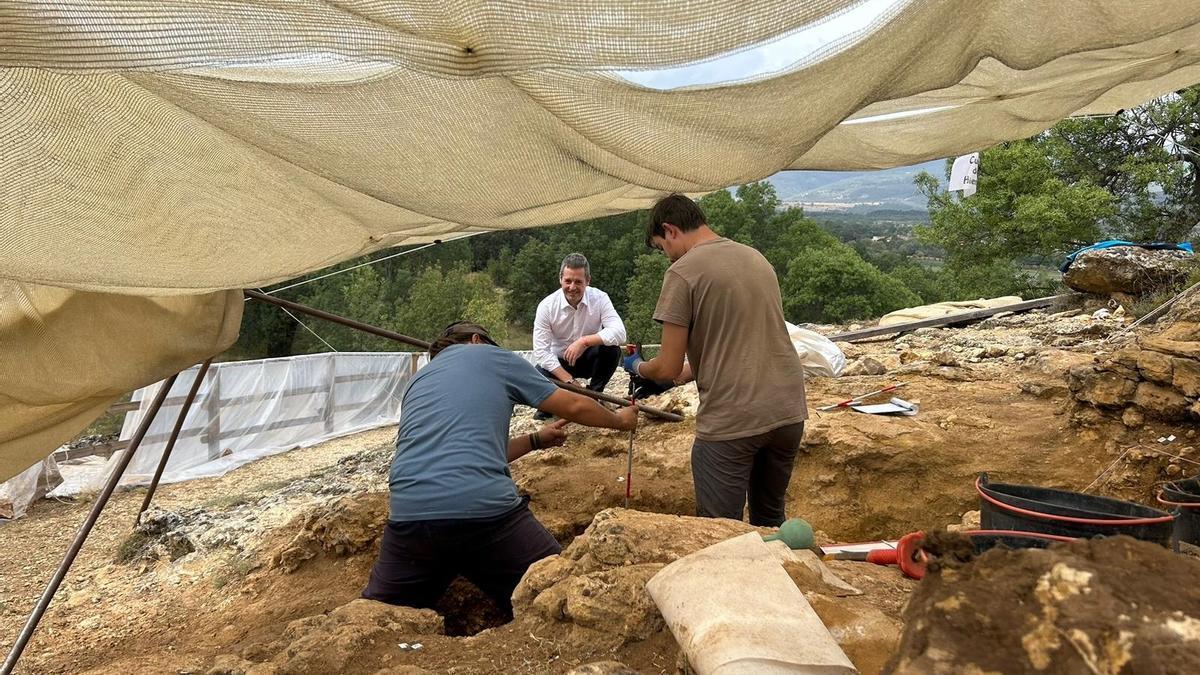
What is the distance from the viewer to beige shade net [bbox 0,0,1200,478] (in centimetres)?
131

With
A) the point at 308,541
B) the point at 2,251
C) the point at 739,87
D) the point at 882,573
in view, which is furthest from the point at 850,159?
the point at 308,541

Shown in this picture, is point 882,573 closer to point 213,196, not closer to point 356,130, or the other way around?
point 356,130

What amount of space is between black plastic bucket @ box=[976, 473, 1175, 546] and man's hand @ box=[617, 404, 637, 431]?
1.55 metres

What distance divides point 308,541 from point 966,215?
22608mm

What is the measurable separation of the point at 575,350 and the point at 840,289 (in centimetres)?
3437

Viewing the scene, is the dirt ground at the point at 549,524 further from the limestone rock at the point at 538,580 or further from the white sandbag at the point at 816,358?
the white sandbag at the point at 816,358

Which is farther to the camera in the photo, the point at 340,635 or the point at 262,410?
the point at 262,410

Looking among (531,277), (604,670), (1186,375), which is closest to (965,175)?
(1186,375)

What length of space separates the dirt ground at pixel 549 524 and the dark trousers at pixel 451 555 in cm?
24

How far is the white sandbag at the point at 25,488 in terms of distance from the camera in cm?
730

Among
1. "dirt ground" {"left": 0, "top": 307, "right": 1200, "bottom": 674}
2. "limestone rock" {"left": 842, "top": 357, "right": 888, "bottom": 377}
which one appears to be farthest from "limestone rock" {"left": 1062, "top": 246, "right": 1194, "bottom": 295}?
"limestone rock" {"left": 842, "top": 357, "right": 888, "bottom": 377}

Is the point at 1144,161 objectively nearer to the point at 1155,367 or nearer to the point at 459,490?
the point at 1155,367

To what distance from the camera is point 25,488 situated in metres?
7.52

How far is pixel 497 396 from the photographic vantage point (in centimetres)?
289
